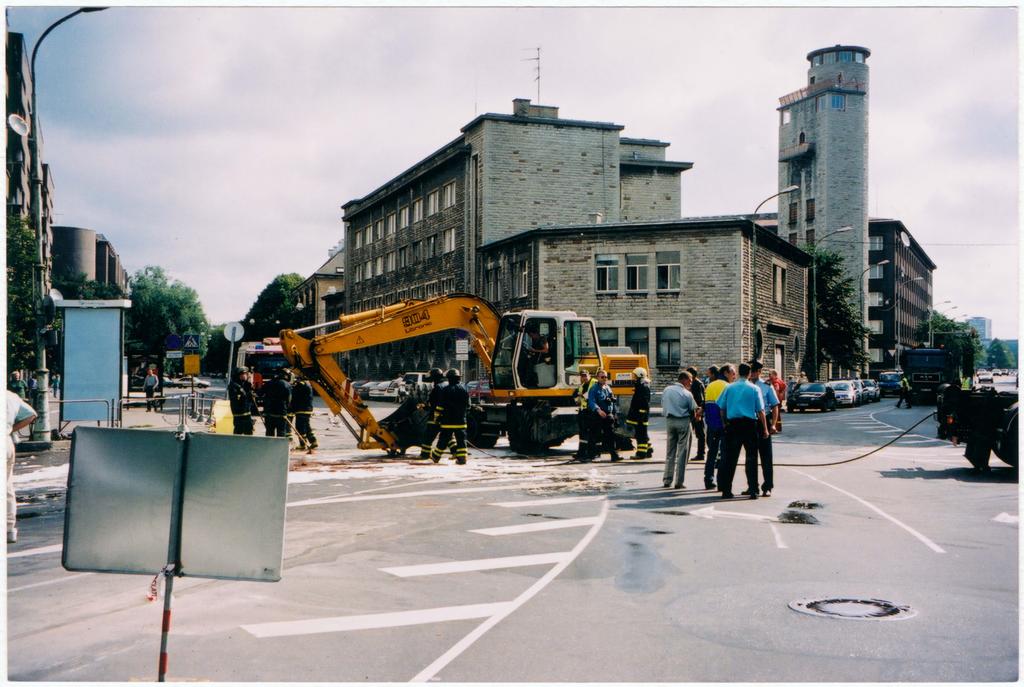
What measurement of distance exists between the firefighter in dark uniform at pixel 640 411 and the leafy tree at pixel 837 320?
153 feet

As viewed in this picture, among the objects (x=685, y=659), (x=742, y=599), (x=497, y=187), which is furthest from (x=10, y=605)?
(x=497, y=187)

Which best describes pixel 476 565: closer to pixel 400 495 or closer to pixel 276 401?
pixel 400 495

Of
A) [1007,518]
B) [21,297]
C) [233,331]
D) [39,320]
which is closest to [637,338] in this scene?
[233,331]

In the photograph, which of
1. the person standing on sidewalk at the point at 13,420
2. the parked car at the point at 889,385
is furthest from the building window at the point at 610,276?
the person standing on sidewalk at the point at 13,420

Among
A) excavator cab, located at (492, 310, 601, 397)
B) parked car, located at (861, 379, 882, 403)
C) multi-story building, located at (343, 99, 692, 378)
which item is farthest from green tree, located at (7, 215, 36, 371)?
parked car, located at (861, 379, 882, 403)

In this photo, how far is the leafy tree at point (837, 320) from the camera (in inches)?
2483

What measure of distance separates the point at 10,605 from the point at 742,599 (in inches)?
217

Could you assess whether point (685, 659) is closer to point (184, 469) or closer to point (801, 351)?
point (184, 469)

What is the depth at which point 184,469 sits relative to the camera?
462 cm

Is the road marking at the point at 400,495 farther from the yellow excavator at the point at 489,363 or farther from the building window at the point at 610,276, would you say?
the building window at the point at 610,276

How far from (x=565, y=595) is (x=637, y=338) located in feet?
129

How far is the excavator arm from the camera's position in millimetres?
20000

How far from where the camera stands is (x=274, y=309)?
125375 millimetres

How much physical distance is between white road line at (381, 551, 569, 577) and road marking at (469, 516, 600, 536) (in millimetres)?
1360
